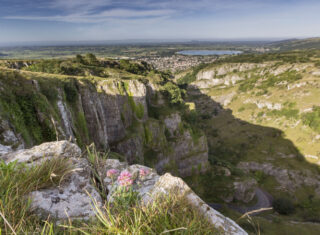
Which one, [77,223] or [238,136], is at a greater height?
[77,223]

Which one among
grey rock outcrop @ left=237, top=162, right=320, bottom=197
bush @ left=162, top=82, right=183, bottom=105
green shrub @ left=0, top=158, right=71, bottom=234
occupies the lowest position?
grey rock outcrop @ left=237, top=162, right=320, bottom=197

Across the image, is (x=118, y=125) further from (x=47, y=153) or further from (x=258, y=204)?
(x=258, y=204)

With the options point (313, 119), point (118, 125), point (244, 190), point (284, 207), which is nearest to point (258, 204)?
point (284, 207)

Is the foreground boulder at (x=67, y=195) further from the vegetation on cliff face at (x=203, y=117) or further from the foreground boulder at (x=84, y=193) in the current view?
the vegetation on cliff face at (x=203, y=117)

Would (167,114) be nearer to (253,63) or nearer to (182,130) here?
(182,130)

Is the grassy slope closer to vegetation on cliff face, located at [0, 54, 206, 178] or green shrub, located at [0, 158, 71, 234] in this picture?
vegetation on cliff face, located at [0, 54, 206, 178]

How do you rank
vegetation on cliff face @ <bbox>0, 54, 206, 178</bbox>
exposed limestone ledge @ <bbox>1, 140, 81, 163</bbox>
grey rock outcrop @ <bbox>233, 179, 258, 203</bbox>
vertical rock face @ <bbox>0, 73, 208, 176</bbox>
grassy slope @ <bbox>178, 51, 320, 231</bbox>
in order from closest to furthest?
1. exposed limestone ledge @ <bbox>1, 140, 81, 163</bbox>
2. vegetation on cliff face @ <bbox>0, 54, 206, 178</bbox>
3. vertical rock face @ <bbox>0, 73, 208, 176</bbox>
4. grey rock outcrop @ <bbox>233, 179, 258, 203</bbox>
5. grassy slope @ <bbox>178, 51, 320, 231</bbox>

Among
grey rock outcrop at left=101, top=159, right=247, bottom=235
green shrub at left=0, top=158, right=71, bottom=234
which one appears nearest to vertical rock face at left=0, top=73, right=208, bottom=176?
green shrub at left=0, top=158, right=71, bottom=234

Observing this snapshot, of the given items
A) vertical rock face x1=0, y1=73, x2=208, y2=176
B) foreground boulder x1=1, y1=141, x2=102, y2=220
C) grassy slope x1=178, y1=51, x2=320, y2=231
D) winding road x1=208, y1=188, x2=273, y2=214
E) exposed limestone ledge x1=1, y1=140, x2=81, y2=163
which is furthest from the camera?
grassy slope x1=178, y1=51, x2=320, y2=231

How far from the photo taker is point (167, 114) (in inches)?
1483

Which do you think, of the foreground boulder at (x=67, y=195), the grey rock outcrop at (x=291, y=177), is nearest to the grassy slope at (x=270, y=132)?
the grey rock outcrop at (x=291, y=177)

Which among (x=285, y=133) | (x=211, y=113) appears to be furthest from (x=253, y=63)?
(x=285, y=133)

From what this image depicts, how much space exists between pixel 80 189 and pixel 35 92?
12577 millimetres

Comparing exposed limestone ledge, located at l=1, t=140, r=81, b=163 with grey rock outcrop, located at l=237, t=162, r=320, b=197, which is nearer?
exposed limestone ledge, located at l=1, t=140, r=81, b=163
